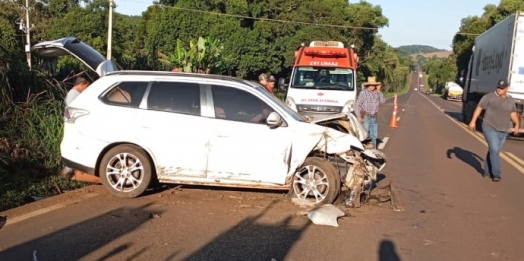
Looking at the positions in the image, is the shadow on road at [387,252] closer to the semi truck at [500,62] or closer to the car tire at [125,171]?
the car tire at [125,171]

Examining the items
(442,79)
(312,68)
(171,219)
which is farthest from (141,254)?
→ (442,79)

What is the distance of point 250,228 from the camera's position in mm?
6246

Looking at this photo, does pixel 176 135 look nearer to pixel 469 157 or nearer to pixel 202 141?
pixel 202 141

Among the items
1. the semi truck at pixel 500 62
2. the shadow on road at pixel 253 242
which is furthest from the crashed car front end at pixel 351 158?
the semi truck at pixel 500 62

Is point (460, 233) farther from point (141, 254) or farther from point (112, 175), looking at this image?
point (112, 175)

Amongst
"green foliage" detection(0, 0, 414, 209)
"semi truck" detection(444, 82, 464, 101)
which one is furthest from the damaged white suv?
"semi truck" detection(444, 82, 464, 101)

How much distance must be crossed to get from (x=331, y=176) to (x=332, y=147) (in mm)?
391

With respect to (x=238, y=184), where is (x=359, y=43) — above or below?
above

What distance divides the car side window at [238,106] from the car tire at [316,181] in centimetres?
86

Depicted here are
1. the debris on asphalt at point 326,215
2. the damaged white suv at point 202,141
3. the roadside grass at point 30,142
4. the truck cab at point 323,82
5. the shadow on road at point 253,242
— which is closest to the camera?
the shadow on road at point 253,242

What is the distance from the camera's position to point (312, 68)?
15438 millimetres

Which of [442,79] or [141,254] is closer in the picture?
[141,254]

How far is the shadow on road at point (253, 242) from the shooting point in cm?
525

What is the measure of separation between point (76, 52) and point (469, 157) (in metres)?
9.36
